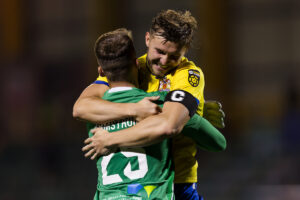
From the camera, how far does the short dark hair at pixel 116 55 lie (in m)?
2.91

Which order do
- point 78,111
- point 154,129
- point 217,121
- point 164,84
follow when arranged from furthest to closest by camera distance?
point 217,121, point 164,84, point 78,111, point 154,129

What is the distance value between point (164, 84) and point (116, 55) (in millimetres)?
446

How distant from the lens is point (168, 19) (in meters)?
3.16

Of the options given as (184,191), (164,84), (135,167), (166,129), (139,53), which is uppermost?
(164,84)

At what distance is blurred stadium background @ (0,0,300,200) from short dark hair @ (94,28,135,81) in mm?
4674

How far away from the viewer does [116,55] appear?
9.53 ft

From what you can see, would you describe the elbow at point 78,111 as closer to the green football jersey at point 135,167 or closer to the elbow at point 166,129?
the green football jersey at point 135,167

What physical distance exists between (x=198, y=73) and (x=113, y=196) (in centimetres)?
88

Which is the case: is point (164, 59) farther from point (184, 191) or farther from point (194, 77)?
point (184, 191)

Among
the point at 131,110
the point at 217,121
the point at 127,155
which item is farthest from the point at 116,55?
the point at 217,121

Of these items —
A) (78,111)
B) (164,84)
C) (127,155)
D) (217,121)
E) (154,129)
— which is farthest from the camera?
(217,121)

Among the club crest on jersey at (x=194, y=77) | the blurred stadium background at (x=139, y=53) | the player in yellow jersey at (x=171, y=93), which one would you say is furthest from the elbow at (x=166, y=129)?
the blurred stadium background at (x=139, y=53)
